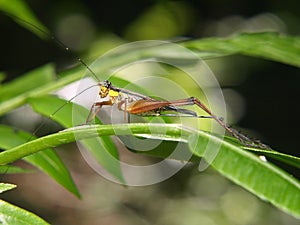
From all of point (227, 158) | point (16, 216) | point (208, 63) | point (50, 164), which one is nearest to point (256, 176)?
point (227, 158)

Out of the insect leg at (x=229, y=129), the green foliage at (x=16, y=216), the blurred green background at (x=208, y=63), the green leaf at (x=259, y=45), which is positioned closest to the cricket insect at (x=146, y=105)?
the insect leg at (x=229, y=129)

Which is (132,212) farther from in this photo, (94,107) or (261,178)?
(261,178)

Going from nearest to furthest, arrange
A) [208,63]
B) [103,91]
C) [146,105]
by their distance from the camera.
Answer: [146,105] → [103,91] → [208,63]

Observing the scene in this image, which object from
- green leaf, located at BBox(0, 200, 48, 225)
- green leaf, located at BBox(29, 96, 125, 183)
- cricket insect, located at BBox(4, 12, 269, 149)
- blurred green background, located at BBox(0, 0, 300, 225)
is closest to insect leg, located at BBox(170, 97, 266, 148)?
cricket insect, located at BBox(4, 12, 269, 149)

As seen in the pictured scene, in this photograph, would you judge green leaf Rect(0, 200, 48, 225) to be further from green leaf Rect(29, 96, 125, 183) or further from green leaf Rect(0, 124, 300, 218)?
green leaf Rect(29, 96, 125, 183)

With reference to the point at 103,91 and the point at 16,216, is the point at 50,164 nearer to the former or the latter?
the point at 103,91
